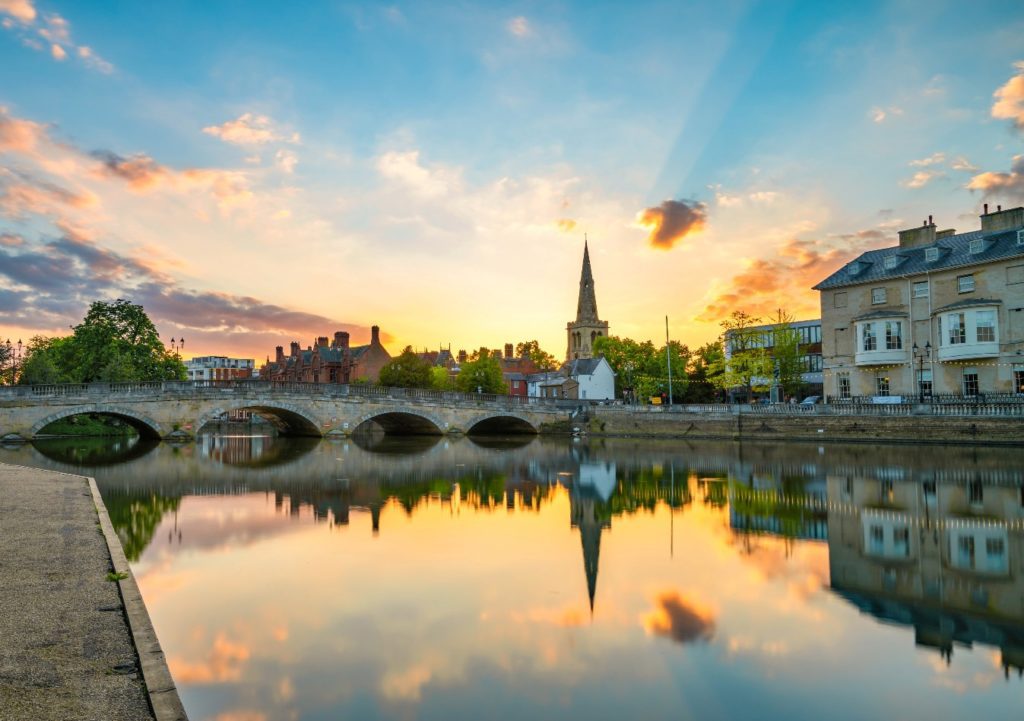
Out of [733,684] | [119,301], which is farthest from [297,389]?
[733,684]

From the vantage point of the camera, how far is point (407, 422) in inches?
2464

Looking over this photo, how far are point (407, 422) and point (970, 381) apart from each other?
42279 millimetres

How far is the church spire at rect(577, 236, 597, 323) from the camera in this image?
111 m

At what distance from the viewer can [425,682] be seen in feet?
25.2

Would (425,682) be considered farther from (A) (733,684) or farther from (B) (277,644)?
(A) (733,684)

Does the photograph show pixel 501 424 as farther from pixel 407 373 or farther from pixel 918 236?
pixel 918 236

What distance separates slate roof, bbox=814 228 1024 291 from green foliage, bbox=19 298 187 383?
187 feet

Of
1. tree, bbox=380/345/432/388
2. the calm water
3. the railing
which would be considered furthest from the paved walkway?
tree, bbox=380/345/432/388

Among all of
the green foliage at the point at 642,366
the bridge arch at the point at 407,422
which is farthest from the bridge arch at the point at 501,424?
the green foliage at the point at 642,366

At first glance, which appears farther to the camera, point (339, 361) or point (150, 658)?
point (339, 361)

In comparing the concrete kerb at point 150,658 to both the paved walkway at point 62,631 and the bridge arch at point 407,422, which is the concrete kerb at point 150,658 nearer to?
the paved walkway at point 62,631

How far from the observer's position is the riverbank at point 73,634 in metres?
5.46

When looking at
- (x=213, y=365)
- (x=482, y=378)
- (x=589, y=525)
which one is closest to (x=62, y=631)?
(x=589, y=525)

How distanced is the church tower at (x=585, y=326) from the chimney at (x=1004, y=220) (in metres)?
66.2
